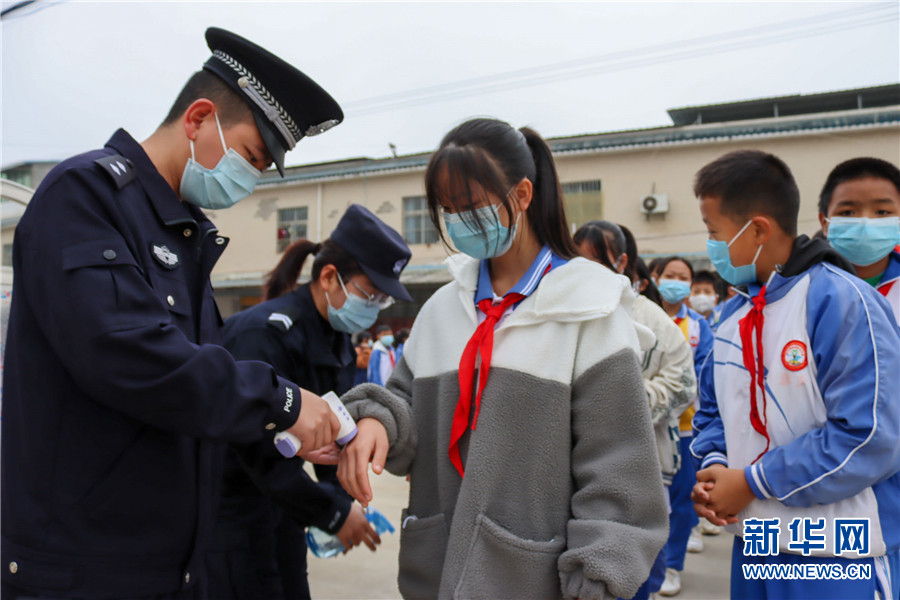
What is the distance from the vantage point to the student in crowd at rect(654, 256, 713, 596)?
11.2ft

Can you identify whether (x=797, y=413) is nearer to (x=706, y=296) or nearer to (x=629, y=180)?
(x=706, y=296)

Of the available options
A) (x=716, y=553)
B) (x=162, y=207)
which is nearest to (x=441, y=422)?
(x=162, y=207)

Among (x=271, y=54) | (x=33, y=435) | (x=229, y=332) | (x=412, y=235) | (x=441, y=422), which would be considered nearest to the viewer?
(x=33, y=435)

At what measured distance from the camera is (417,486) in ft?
5.09

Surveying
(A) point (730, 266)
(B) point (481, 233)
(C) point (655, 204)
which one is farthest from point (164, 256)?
(C) point (655, 204)

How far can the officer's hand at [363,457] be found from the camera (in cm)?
142

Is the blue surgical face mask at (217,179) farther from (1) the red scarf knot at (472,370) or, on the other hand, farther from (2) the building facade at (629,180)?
(2) the building facade at (629,180)

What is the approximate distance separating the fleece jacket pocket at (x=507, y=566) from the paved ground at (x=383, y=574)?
90.5 inches

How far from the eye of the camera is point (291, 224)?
1648 centimetres

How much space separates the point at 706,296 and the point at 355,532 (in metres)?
4.17

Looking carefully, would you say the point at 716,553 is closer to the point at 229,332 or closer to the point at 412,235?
the point at 229,332

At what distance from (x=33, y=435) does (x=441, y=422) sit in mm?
864

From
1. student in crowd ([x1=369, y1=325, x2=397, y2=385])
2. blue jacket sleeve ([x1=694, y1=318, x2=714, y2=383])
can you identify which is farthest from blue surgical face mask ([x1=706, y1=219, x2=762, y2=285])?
student in crowd ([x1=369, y1=325, x2=397, y2=385])

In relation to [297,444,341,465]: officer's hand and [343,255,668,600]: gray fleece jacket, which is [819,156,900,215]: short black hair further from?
[297,444,341,465]: officer's hand
